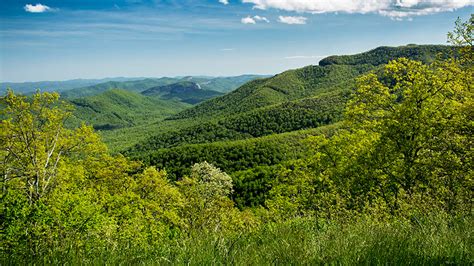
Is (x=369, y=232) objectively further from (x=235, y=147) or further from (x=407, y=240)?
(x=235, y=147)

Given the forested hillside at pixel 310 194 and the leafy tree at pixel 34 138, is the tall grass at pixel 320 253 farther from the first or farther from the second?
the leafy tree at pixel 34 138

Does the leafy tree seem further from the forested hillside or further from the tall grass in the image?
the tall grass

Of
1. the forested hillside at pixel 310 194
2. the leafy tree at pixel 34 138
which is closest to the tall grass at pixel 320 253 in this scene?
the forested hillside at pixel 310 194

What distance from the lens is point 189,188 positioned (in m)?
37.7

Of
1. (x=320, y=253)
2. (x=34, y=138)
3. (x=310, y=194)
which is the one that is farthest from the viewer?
(x=310, y=194)

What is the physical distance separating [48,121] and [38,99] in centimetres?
223

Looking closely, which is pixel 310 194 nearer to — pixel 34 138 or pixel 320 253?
pixel 34 138

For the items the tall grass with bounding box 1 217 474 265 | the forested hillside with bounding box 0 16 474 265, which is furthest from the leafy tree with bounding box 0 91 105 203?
the tall grass with bounding box 1 217 474 265

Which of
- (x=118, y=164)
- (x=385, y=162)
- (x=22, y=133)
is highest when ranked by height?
(x=22, y=133)

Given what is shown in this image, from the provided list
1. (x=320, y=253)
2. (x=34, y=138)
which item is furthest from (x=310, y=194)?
(x=320, y=253)

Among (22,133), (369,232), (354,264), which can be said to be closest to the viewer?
(354,264)

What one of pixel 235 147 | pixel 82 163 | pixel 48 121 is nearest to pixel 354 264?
pixel 48 121

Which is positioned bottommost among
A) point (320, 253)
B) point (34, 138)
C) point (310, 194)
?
point (310, 194)

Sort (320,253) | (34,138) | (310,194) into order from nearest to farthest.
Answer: (320,253)
(34,138)
(310,194)
